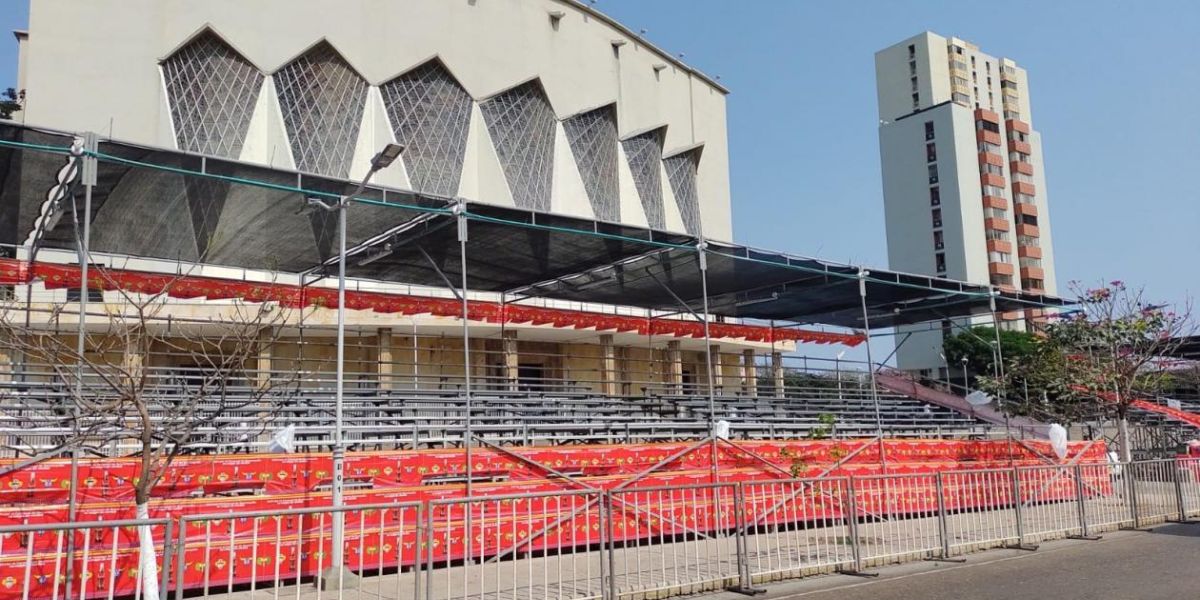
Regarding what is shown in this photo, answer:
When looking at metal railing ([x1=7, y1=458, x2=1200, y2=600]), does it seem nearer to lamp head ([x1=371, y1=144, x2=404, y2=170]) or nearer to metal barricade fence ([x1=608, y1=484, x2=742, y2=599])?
metal barricade fence ([x1=608, y1=484, x2=742, y2=599])

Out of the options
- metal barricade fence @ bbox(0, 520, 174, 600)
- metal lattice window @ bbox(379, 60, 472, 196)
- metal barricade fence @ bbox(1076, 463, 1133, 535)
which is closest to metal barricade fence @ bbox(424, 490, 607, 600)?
metal barricade fence @ bbox(0, 520, 174, 600)

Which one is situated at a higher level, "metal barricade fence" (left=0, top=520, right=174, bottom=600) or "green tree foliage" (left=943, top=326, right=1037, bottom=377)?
"green tree foliage" (left=943, top=326, right=1037, bottom=377)

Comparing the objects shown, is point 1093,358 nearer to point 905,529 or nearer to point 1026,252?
point 905,529

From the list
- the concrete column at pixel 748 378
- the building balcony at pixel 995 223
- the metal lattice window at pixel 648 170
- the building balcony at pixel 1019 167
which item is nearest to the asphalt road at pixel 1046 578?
the concrete column at pixel 748 378

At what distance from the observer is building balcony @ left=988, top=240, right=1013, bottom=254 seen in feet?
246

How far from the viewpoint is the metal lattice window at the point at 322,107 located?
3177cm

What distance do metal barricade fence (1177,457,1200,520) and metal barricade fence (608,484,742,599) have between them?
27.6ft

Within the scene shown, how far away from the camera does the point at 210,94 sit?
30281 mm

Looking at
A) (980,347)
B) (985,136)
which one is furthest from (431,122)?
(985,136)

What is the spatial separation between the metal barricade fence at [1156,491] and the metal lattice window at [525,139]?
26450mm

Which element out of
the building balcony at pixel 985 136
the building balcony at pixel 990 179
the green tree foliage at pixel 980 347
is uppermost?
the building balcony at pixel 985 136

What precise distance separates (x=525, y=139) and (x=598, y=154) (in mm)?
4342

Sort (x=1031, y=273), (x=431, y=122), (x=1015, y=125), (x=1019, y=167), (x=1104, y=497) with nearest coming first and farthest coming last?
1. (x=1104, y=497)
2. (x=431, y=122)
3. (x=1031, y=273)
4. (x=1019, y=167)
5. (x=1015, y=125)

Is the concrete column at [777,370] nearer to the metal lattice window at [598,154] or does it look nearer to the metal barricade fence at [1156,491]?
the metal barricade fence at [1156,491]
